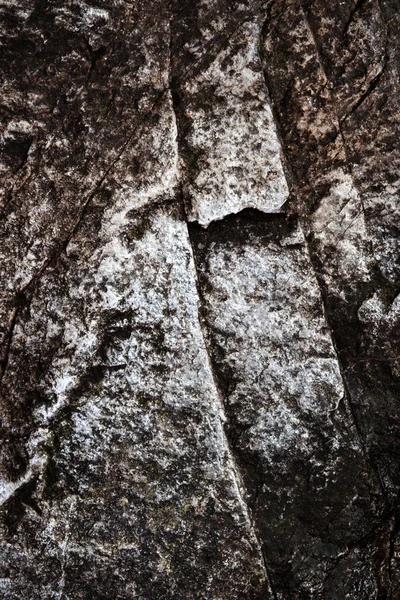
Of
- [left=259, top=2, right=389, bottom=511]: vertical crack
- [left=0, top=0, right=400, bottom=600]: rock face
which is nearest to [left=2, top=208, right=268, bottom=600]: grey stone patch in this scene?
[left=0, top=0, right=400, bottom=600]: rock face

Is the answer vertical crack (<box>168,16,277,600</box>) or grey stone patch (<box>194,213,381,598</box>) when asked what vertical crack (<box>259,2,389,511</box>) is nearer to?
grey stone patch (<box>194,213,381,598</box>)

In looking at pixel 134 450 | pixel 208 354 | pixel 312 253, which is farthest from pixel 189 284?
pixel 134 450

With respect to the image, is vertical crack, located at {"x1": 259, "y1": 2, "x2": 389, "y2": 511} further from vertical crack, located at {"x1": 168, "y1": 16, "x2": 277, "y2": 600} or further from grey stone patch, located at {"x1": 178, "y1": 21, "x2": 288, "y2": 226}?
vertical crack, located at {"x1": 168, "y1": 16, "x2": 277, "y2": 600}

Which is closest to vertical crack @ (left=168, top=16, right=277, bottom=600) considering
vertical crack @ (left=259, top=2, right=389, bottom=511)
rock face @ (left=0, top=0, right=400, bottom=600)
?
rock face @ (left=0, top=0, right=400, bottom=600)

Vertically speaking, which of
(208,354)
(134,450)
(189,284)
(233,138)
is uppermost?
(233,138)

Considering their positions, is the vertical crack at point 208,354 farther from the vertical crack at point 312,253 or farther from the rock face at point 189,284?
the vertical crack at point 312,253

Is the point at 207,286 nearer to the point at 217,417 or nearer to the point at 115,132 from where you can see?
the point at 217,417

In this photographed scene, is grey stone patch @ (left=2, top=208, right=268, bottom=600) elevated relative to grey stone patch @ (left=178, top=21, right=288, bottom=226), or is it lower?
lower

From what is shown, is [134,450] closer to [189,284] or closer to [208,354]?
[208,354]
